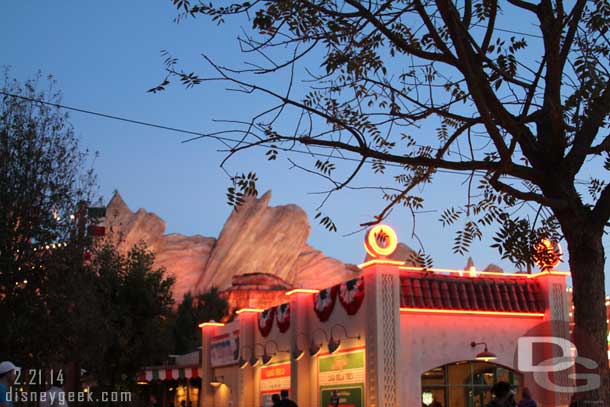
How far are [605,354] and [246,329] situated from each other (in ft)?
79.1

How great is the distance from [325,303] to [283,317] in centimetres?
290

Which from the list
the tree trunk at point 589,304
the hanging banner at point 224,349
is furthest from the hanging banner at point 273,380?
the tree trunk at point 589,304

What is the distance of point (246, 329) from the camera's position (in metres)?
30.5

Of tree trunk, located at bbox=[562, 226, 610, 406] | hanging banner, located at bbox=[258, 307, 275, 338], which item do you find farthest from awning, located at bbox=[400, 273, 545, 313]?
tree trunk, located at bbox=[562, 226, 610, 406]

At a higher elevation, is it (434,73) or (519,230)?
(434,73)

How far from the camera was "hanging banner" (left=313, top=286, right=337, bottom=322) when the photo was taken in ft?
80.7

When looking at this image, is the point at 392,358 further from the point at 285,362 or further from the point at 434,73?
the point at 434,73

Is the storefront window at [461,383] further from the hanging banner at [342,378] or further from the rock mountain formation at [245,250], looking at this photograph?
the rock mountain formation at [245,250]

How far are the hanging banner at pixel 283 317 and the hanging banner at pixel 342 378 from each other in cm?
206

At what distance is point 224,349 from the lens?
32938mm

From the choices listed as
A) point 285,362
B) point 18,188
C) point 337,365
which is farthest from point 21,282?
point 285,362

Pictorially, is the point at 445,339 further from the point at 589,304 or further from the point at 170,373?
the point at 170,373

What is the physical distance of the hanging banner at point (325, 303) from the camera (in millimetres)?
24594

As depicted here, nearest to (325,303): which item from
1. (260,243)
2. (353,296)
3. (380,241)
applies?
(353,296)
